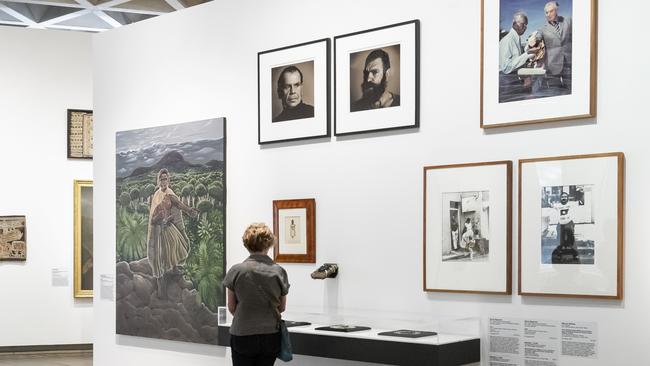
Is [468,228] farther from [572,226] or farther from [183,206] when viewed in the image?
[183,206]

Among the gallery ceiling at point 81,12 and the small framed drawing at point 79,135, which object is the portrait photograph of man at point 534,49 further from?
the small framed drawing at point 79,135

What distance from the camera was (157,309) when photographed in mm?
11094

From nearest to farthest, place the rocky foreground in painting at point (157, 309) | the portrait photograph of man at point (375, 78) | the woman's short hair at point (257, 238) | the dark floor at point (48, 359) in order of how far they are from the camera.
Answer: the woman's short hair at point (257, 238) → the portrait photograph of man at point (375, 78) → the rocky foreground in painting at point (157, 309) → the dark floor at point (48, 359)

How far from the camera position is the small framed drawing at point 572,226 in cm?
713

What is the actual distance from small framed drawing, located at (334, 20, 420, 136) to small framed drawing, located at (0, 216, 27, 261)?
8.44 m

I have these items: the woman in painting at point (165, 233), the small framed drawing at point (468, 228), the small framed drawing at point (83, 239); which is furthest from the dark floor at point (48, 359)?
the small framed drawing at point (468, 228)

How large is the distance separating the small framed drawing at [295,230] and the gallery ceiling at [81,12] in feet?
20.3

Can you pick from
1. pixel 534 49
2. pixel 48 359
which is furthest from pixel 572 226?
pixel 48 359

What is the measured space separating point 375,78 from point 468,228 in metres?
1.85

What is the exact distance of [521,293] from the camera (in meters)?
7.66

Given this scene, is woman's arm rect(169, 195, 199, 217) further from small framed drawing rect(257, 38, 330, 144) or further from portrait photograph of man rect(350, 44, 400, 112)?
portrait photograph of man rect(350, 44, 400, 112)

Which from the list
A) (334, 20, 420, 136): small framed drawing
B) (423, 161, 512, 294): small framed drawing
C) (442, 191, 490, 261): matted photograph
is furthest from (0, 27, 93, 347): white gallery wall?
(442, 191, 490, 261): matted photograph

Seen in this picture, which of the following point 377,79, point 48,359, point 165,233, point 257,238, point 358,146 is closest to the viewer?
point 257,238

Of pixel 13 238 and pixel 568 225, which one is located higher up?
pixel 568 225
